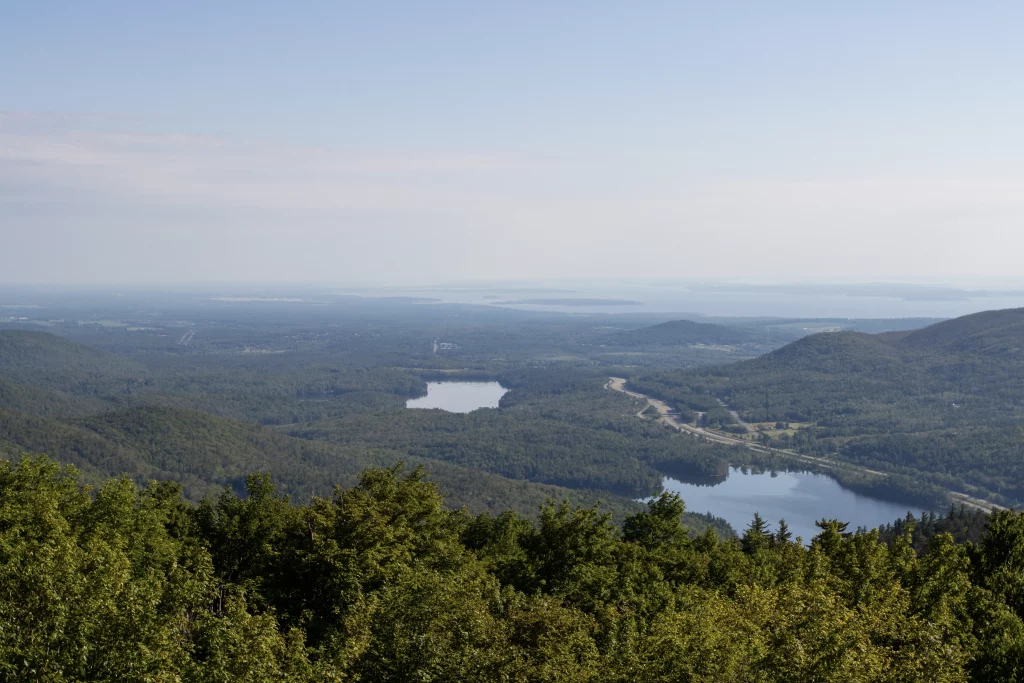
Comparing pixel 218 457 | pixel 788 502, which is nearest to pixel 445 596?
pixel 788 502

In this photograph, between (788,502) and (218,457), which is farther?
(218,457)

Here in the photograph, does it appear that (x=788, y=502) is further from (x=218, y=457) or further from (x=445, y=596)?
(x=445, y=596)

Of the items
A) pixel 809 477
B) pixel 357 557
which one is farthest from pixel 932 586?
pixel 809 477

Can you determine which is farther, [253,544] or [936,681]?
[253,544]

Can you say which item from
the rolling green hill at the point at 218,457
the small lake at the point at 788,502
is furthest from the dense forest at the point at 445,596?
the small lake at the point at 788,502

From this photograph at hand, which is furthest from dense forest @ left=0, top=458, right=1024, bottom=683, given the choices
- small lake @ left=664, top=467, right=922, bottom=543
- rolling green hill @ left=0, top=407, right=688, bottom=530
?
small lake @ left=664, top=467, right=922, bottom=543

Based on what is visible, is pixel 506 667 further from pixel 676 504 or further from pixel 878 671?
pixel 676 504

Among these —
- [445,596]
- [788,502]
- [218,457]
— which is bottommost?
[788,502]
